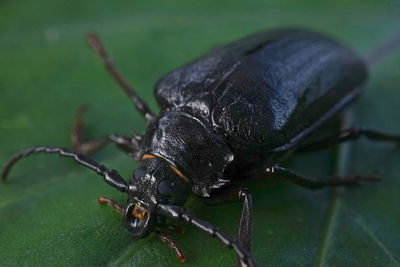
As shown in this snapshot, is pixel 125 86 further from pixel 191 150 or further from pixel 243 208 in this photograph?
pixel 243 208

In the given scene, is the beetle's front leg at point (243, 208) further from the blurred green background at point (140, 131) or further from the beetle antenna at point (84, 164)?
the beetle antenna at point (84, 164)

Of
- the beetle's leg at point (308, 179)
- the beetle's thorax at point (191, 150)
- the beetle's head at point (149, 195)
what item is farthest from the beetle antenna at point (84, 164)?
the beetle's leg at point (308, 179)

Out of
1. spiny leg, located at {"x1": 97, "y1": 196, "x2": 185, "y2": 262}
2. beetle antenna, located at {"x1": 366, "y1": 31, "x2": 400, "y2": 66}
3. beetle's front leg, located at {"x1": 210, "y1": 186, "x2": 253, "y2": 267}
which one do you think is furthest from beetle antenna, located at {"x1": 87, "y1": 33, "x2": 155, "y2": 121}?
beetle antenna, located at {"x1": 366, "y1": 31, "x2": 400, "y2": 66}

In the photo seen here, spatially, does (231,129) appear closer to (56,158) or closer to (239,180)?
(239,180)

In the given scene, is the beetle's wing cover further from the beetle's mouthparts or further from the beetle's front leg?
the beetle's mouthparts

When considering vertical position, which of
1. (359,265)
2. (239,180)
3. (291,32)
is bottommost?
(359,265)

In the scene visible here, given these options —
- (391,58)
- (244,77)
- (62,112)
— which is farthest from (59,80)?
(391,58)
